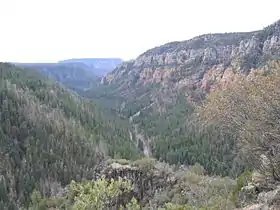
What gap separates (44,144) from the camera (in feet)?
506

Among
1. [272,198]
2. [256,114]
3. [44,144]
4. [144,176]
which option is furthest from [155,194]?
[44,144]

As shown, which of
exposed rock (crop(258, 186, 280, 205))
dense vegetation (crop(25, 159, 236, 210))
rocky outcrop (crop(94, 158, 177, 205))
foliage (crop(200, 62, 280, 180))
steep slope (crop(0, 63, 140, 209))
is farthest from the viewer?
steep slope (crop(0, 63, 140, 209))

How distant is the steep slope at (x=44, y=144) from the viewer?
13700 centimetres

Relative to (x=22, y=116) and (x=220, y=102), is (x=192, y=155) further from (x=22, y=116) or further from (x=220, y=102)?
(x=220, y=102)

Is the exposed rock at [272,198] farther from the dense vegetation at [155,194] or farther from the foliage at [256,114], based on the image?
the dense vegetation at [155,194]

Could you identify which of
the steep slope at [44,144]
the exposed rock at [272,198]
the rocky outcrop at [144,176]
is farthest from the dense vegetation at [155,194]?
the steep slope at [44,144]

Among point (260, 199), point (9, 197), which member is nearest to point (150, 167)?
point (9, 197)

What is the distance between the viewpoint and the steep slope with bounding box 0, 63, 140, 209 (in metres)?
137

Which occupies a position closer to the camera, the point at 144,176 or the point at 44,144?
the point at 144,176

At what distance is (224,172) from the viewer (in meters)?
129

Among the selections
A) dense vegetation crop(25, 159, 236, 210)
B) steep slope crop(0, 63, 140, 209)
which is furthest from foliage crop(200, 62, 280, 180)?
steep slope crop(0, 63, 140, 209)

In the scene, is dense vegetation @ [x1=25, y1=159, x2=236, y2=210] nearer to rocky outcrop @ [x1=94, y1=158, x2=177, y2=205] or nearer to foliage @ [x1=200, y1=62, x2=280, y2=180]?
rocky outcrop @ [x1=94, y1=158, x2=177, y2=205]

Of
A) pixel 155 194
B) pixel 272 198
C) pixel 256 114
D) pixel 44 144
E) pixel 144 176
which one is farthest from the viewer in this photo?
pixel 44 144

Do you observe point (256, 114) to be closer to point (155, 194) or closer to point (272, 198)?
point (272, 198)
